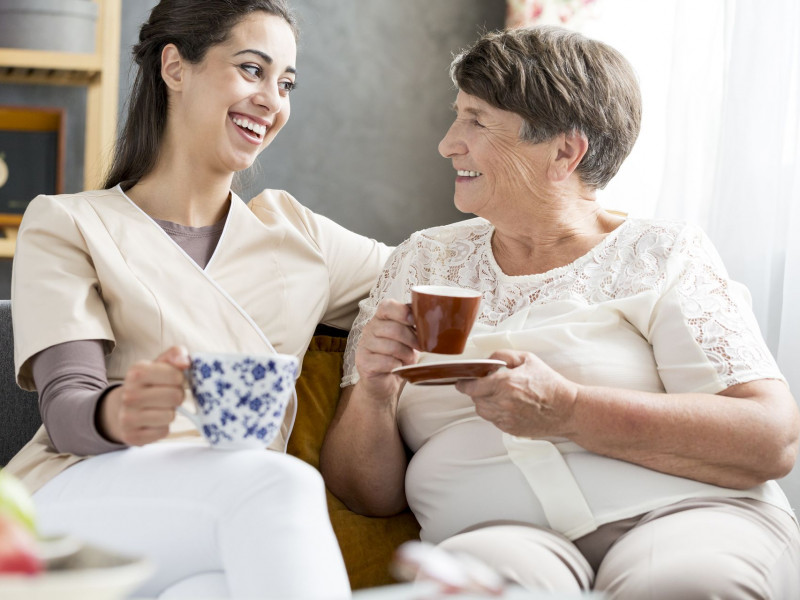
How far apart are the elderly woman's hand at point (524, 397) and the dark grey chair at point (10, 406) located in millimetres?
934

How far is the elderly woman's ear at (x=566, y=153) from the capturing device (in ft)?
5.74

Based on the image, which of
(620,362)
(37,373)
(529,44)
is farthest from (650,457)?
(37,373)

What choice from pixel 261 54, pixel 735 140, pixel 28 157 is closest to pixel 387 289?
pixel 261 54

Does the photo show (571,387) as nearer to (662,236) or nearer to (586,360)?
(586,360)

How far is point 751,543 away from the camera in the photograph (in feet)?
4.35

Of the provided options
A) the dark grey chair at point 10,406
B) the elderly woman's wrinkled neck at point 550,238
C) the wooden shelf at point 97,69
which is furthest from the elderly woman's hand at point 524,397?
the wooden shelf at point 97,69

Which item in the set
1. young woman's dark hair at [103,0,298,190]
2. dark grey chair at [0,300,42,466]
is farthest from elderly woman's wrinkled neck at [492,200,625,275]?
dark grey chair at [0,300,42,466]

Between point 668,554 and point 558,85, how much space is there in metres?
0.86

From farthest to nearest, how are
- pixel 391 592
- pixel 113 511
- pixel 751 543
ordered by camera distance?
pixel 751 543, pixel 113 511, pixel 391 592

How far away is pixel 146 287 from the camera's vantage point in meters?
1.60

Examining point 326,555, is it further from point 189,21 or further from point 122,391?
point 189,21

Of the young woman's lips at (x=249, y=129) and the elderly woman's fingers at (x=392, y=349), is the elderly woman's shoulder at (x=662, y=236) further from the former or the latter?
the young woman's lips at (x=249, y=129)

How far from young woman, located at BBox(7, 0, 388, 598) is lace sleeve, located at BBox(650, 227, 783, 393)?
656 millimetres

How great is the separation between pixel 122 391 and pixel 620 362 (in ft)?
2.69
